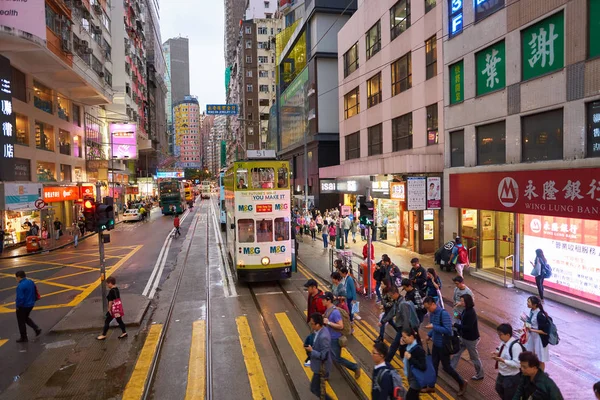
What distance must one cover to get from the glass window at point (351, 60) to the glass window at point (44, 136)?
23.8 meters

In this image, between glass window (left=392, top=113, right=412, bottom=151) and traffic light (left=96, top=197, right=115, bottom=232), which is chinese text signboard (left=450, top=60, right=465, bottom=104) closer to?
glass window (left=392, top=113, right=412, bottom=151)

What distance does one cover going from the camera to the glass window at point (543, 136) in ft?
40.6

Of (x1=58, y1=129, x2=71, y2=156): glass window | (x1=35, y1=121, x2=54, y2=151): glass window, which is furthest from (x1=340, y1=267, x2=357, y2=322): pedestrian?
(x1=58, y1=129, x2=71, y2=156): glass window

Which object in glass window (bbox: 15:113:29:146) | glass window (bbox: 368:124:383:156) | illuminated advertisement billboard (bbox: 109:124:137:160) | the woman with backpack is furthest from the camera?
illuminated advertisement billboard (bbox: 109:124:137:160)

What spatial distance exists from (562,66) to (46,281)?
2044 centimetres

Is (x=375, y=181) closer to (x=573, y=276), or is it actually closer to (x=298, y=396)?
Answer: (x=573, y=276)

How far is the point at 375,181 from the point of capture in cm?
2386

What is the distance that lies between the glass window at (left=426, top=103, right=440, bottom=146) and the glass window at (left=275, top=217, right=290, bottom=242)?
9.31 meters

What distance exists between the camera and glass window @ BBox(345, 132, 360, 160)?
30000 mm

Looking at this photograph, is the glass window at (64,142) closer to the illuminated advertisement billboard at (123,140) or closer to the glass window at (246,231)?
the illuminated advertisement billboard at (123,140)

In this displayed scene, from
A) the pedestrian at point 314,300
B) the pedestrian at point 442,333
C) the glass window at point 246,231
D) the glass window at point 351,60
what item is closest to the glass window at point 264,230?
the glass window at point 246,231

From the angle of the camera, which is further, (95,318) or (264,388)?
(95,318)

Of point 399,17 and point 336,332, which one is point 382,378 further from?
point 399,17

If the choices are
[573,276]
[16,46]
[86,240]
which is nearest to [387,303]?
[573,276]
